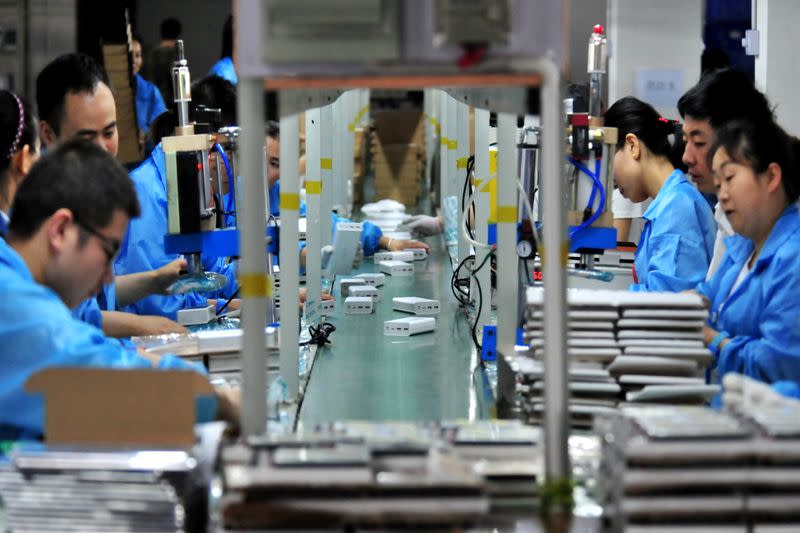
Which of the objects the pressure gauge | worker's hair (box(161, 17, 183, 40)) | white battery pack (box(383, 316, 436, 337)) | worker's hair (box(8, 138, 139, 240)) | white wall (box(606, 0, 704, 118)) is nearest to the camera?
worker's hair (box(8, 138, 139, 240))

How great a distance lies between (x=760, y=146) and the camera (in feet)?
8.71

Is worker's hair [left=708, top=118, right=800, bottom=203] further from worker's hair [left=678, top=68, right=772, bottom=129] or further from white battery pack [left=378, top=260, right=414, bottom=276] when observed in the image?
white battery pack [left=378, top=260, right=414, bottom=276]

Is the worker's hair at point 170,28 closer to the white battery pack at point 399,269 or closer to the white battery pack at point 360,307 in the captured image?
the white battery pack at point 399,269

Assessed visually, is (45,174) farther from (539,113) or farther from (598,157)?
(598,157)

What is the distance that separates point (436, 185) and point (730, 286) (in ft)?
20.3

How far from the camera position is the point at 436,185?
902cm

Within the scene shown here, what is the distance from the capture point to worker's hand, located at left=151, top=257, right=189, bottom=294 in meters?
3.39

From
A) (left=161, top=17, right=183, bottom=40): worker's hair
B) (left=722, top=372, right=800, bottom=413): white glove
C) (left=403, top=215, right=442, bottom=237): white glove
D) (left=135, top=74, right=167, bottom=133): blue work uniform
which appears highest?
(left=161, top=17, right=183, bottom=40): worker's hair

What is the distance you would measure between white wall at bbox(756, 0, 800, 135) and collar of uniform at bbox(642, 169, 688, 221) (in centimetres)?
180

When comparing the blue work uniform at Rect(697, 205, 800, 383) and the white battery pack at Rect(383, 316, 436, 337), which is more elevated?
the blue work uniform at Rect(697, 205, 800, 383)

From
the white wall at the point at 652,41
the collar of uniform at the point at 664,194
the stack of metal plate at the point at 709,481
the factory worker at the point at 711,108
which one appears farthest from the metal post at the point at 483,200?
the white wall at the point at 652,41

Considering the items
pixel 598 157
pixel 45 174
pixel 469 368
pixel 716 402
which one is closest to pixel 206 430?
pixel 45 174

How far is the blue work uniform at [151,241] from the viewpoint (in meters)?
3.63

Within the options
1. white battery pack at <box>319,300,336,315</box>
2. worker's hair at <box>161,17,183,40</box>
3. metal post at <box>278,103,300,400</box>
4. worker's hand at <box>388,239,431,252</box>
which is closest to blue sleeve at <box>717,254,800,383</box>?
metal post at <box>278,103,300,400</box>
